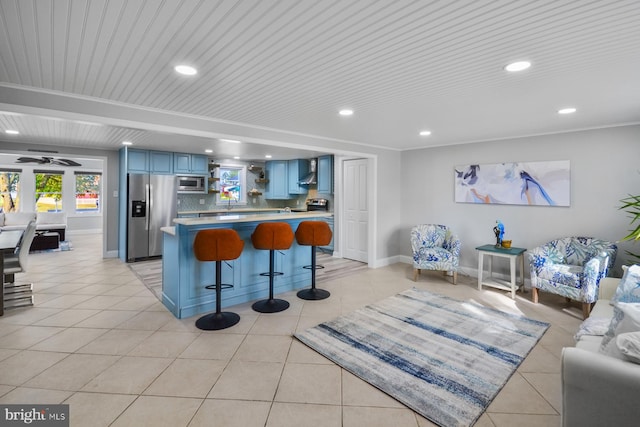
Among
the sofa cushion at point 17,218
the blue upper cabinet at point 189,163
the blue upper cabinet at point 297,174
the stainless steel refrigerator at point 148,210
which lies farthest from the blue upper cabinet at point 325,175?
the sofa cushion at point 17,218

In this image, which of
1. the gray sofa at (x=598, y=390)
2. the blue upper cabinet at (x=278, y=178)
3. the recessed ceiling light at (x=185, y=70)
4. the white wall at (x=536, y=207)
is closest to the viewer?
the gray sofa at (x=598, y=390)

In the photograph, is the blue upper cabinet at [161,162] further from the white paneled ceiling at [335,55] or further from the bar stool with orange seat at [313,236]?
the bar stool with orange seat at [313,236]

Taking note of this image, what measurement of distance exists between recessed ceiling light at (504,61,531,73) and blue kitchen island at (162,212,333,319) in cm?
285

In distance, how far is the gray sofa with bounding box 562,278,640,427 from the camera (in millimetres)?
1301

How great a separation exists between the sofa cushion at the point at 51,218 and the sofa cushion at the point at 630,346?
→ 10.4m

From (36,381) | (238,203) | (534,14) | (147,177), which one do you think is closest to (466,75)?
(534,14)

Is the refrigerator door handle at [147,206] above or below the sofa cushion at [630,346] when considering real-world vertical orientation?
above

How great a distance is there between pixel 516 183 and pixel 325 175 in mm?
3633

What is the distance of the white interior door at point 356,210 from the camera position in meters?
5.95

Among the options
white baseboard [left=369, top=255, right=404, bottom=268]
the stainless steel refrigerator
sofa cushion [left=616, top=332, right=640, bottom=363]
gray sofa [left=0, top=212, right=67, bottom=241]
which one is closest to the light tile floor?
sofa cushion [left=616, top=332, right=640, bottom=363]

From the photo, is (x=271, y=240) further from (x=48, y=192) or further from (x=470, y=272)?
(x=48, y=192)

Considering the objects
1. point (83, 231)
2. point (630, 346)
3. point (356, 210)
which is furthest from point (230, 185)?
point (630, 346)

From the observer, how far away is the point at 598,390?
4.50 feet

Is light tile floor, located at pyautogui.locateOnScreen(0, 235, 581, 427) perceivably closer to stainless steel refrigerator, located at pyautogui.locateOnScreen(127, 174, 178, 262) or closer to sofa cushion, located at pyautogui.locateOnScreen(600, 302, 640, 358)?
sofa cushion, located at pyautogui.locateOnScreen(600, 302, 640, 358)
